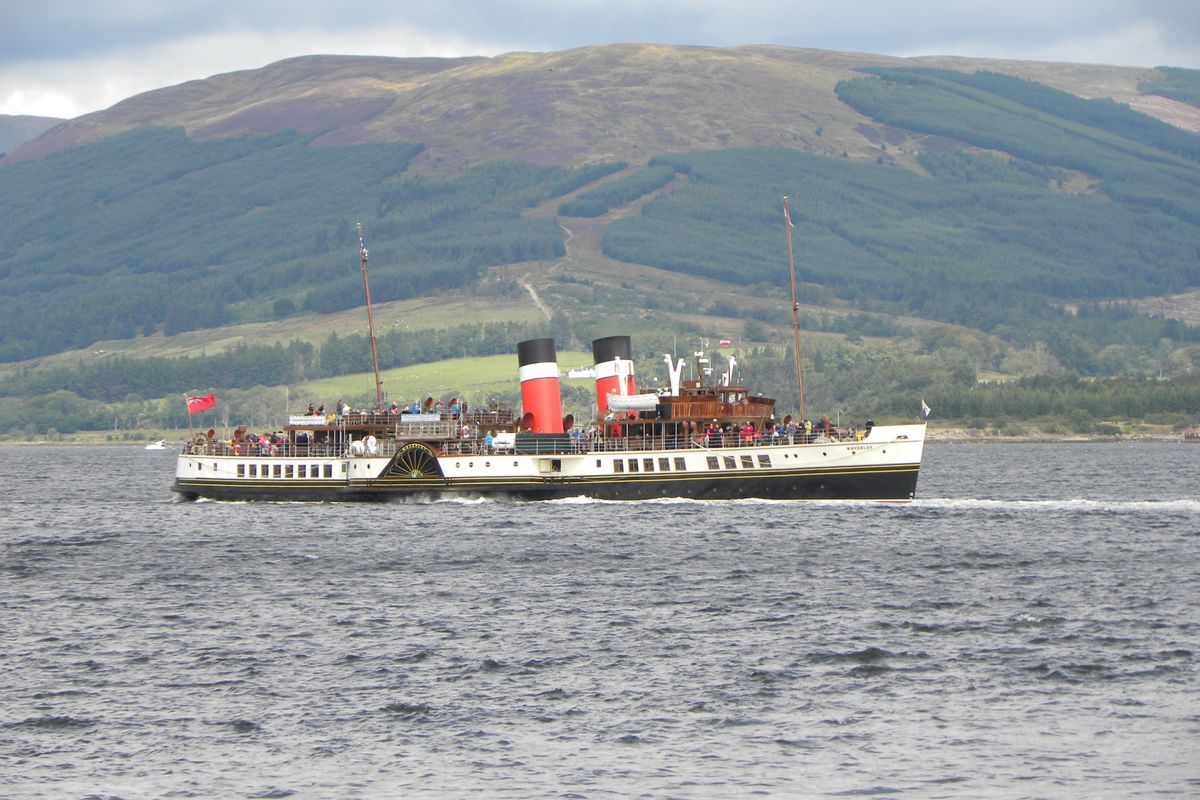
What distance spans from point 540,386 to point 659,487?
913cm

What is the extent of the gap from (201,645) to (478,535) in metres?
28.8

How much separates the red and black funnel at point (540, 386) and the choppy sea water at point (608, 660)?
12792 mm

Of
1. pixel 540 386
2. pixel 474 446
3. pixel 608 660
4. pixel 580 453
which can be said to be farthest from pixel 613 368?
pixel 608 660

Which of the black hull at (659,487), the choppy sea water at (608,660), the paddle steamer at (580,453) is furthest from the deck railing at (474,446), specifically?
the choppy sea water at (608,660)

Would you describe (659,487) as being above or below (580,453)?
below

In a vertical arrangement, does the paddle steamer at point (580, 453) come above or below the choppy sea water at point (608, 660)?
above

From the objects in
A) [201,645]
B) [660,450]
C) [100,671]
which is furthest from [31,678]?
[660,450]

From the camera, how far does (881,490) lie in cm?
8731

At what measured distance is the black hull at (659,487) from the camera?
3430 inches

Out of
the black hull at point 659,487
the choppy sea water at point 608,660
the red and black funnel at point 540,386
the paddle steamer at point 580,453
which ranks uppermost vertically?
the red and black funnel at point 540,386

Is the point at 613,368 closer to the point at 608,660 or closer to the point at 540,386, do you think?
the point at 540,386

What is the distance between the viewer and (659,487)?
90062 millimetres

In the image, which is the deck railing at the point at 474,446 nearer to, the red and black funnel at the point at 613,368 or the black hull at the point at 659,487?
the black hull at the point at 659,487

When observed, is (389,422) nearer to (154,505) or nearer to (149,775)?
(154,505)
